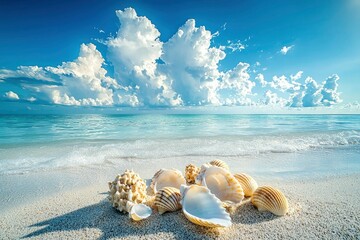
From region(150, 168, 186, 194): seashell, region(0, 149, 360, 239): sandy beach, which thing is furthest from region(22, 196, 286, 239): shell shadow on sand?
region(150, 168, 186, 194): seashell

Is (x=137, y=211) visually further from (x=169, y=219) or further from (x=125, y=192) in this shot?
(x=169, y=219)

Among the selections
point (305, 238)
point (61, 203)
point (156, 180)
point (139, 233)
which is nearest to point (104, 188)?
point (61, 203)

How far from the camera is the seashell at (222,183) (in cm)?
246

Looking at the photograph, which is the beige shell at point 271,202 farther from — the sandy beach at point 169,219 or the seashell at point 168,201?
the seashell at point 168,201

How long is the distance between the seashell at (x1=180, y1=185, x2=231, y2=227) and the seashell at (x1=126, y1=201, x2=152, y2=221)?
1.50 feet

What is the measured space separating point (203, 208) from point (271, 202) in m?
0.87

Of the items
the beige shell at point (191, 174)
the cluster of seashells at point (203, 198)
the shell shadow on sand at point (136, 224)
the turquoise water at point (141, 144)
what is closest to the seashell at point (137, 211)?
the cluster of seashells at point (203, 198)

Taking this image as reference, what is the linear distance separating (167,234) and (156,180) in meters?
1.02

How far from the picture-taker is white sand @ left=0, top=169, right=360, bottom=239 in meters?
2.07

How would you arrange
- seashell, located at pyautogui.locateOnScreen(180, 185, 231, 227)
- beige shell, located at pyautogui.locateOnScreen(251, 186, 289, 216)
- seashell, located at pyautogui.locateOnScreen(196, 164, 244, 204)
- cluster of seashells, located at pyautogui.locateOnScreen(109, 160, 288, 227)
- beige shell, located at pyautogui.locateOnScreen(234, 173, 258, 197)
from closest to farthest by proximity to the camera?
seashell, located at pyautogui.locateOnScreen(180, 185, 231, 227)
cluster of seashells, located at pyautogui.locateOnScreen(109, 160, 288, 227)
beige shell, located at pyautogui.locateOnScreen(251, 186, 289, 216)
seashell, located at pyautogui.locateOnScreen(196, 164, 244, 204)
beige shell, located at pyautogui.locateOnScreen(234, 173, 258, 197)

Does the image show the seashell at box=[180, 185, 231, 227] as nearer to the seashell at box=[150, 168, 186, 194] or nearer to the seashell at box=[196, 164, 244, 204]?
the seashell at box=[196, 164, 244, 204]

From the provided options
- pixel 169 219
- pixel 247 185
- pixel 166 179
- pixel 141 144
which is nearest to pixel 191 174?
pixel 166 179

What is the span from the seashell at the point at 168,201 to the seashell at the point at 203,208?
19 centimetres

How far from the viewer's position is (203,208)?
2084 mm
